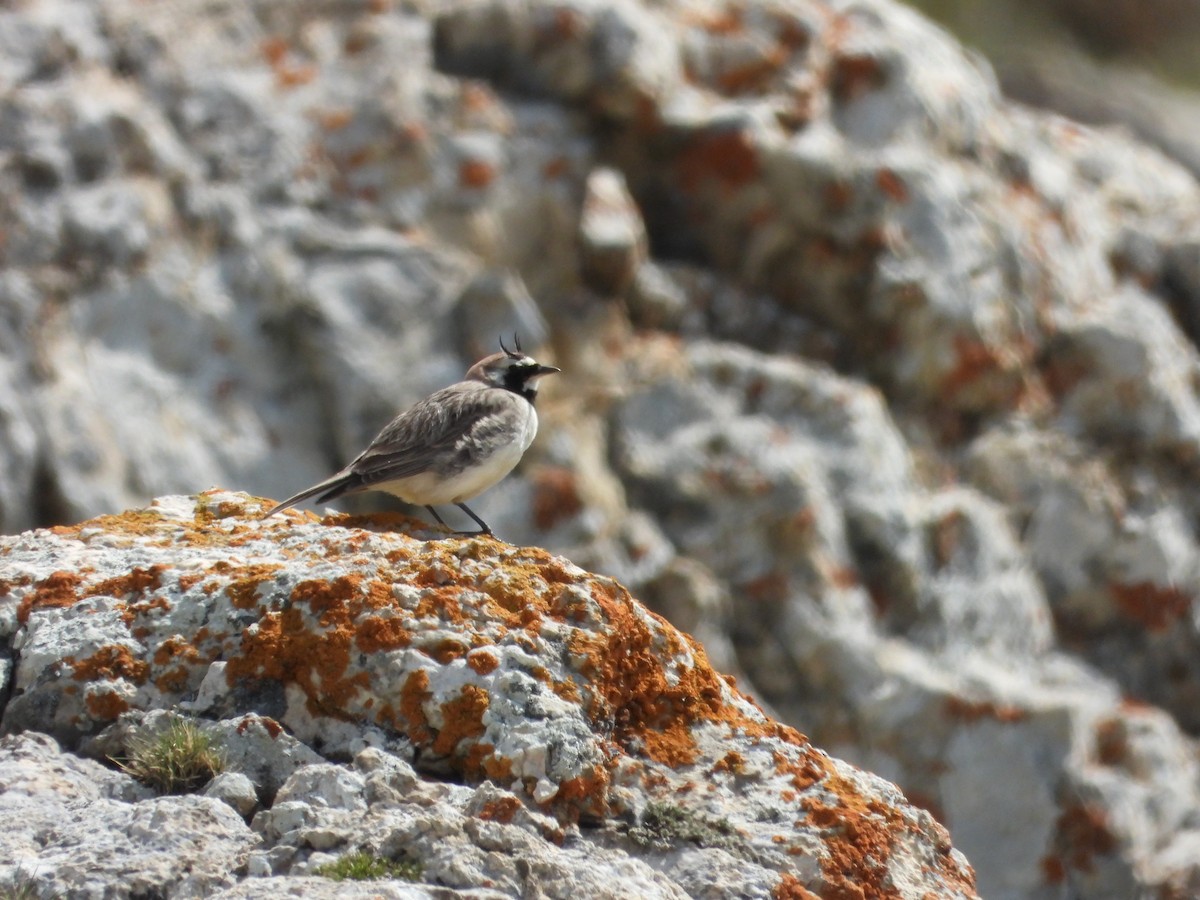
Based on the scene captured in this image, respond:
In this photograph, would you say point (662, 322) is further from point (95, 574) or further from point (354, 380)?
point (95, 574)

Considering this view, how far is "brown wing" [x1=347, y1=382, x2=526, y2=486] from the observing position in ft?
28.8

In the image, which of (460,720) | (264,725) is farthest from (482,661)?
(264,725)

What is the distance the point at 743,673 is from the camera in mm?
14992

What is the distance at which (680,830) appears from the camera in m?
5.74

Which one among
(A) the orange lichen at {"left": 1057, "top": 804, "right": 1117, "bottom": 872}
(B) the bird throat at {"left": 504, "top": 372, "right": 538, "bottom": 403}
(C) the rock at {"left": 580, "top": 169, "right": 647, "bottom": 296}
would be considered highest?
(B) the bird throat at {"left": 504, "top": 372, "right": 538, "bottom": 403}

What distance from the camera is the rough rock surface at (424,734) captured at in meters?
5.25

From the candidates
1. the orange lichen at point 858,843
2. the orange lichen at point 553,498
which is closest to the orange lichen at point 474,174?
the orange lichen at point 553,498

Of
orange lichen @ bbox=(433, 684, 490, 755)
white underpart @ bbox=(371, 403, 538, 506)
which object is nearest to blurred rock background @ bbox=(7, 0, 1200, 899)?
white underpart @ bbox=(371, 403, 538, 506)

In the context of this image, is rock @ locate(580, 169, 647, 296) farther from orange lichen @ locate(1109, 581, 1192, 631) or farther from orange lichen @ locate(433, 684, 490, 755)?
orange lichen @ locate(433, 684, 490, 755)

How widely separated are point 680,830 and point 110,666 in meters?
2.36

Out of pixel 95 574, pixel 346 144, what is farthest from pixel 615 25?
pixel 95 574

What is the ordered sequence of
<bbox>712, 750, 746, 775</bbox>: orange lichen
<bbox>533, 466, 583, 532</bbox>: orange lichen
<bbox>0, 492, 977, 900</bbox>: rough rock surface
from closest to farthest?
<bbox>0, 492, 977, 900</bbox>: rough rock surface
<bbox>712, 750, 746, 775</bbox>: orange lichen
<bbox>533, 466, 583, 532</bbox>: orange lichen

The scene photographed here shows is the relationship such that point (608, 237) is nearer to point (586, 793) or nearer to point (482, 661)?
point (482, 661)

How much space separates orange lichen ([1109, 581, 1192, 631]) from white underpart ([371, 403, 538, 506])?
9976 millimetres
